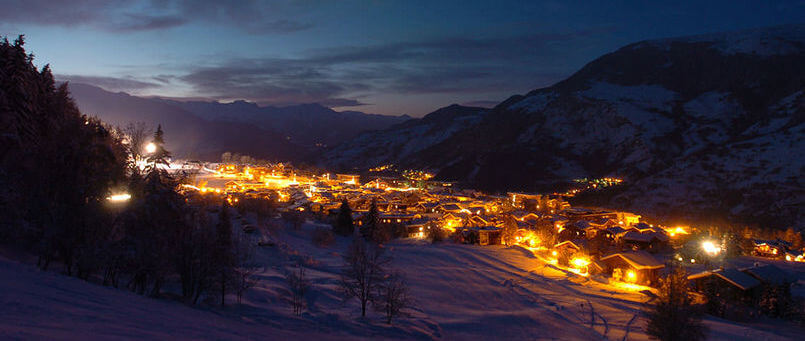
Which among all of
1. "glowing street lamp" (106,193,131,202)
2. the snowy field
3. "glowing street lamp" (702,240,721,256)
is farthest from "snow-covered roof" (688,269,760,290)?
"glowing street lamp" (106,193,131,202)

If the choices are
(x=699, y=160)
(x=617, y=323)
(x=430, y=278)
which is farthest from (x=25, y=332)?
(x=699, y=160)

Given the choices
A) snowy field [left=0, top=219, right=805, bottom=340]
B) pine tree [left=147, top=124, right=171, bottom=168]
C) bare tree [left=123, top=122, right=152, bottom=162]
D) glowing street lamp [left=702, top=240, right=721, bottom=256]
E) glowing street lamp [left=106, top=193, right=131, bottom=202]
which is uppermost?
bare tree [left=123, top=122, right=152, bottom=162]

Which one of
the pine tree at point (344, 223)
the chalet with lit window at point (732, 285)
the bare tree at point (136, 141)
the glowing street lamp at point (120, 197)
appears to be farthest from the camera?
the pine tree at point (344, 223)

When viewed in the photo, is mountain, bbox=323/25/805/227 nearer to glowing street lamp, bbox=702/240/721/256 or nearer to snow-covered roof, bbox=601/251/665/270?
glowing street lamp, bbox=702/240/721/256

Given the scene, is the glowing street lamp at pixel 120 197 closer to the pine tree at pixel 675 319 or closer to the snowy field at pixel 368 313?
the snowy field at pixel 368 313

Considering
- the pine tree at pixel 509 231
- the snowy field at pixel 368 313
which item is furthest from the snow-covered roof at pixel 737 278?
the pine tree at pixel 509 231

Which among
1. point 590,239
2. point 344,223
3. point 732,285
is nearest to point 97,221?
point 344,223
